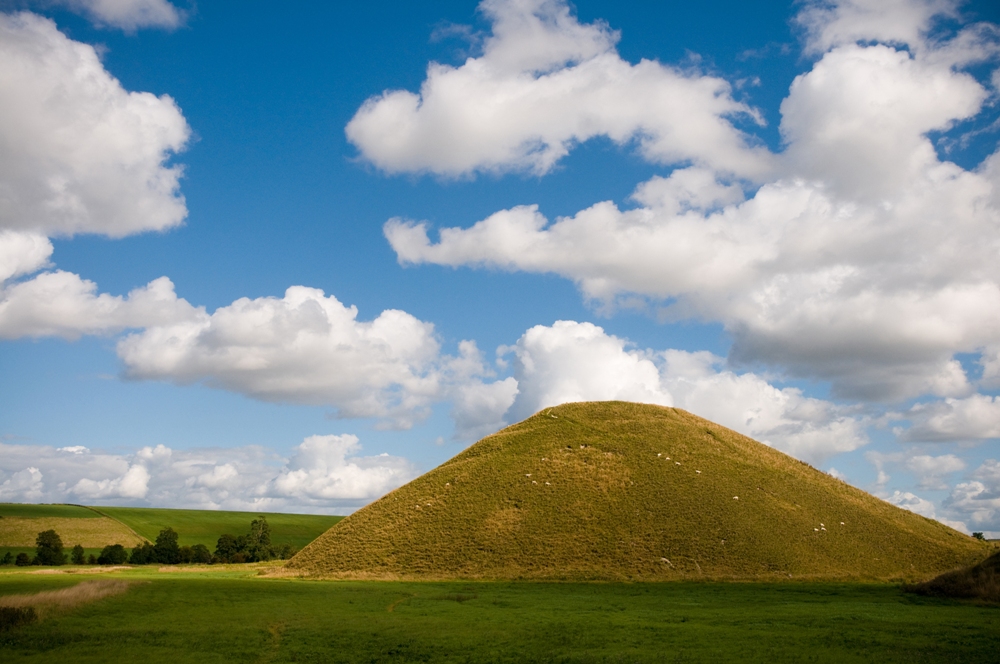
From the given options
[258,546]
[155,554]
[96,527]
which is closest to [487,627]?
[258,546]

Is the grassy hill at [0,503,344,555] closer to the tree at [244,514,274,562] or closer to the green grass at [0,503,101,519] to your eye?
the green grass at [0,503,101,519]

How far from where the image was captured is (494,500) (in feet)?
258

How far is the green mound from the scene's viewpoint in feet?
215

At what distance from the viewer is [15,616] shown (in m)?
32.8

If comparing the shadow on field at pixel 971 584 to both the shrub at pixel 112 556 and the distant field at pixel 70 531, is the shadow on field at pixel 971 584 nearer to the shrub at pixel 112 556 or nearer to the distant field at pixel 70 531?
the shrub at pixel 112 556

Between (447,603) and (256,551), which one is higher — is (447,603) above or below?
above

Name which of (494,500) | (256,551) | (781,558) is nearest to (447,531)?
(494,500)

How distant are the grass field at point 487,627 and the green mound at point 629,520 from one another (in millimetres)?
15980

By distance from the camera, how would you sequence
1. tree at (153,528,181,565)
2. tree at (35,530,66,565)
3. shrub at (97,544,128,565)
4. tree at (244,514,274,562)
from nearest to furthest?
tree at (35,530,66,565) < shrub at (97,544,128,565) < tree at (153,528,181,565) < tree at (244,514,274,562)

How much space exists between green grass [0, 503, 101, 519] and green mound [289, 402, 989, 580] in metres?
126

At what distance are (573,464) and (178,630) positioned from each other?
57.4 meters

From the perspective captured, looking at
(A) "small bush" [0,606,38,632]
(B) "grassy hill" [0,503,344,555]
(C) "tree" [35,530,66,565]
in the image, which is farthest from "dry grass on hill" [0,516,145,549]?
(A) "small bush" [0,606,38,632]

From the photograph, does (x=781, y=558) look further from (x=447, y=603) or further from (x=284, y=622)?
(x=284, y=622)

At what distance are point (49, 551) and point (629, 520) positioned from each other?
109 m
